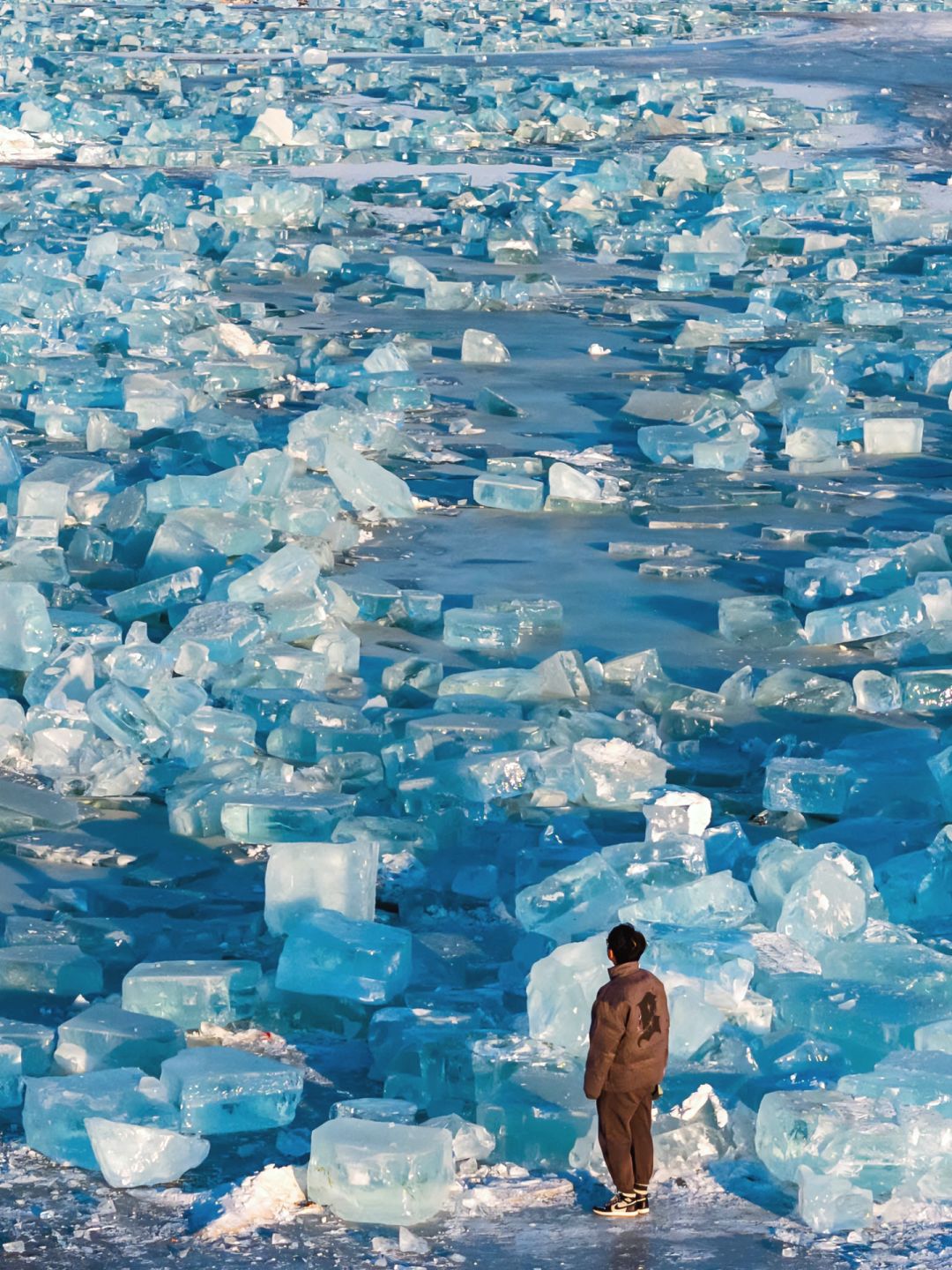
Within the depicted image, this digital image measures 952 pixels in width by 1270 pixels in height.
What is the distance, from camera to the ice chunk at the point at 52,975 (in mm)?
5012

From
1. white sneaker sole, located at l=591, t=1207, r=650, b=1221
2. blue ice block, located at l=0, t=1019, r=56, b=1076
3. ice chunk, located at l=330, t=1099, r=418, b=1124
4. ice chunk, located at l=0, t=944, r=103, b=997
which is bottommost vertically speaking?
ice chunk, located at l=0, t=944, r=103, b=997

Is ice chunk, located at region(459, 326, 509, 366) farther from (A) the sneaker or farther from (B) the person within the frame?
(A) the sneaker

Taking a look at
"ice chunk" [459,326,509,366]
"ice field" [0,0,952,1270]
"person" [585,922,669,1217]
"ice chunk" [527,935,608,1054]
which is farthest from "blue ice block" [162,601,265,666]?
"ice chunk" [459,326,509,366]

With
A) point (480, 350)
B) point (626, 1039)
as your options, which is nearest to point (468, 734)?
point (626, 1039)

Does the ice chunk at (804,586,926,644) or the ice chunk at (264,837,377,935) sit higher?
the ice chunk at (804,586,926,644)

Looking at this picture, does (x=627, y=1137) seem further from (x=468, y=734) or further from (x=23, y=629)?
(x=23, y=629)

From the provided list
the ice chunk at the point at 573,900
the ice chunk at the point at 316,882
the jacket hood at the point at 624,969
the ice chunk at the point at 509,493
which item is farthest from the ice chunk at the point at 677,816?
the ice chunk at the point at 509,493

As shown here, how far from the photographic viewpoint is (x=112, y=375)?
11.0 meters

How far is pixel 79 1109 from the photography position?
13.8 ft

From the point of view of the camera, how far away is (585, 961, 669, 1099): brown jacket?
389 centimetres

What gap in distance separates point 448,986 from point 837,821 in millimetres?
1551

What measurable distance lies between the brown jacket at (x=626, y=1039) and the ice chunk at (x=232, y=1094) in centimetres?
77

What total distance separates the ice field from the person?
0.32 ft

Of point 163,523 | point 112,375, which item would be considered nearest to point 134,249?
point 112,375
